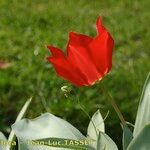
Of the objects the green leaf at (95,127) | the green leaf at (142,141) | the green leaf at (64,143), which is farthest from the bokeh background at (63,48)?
the green leaf at (142,141)

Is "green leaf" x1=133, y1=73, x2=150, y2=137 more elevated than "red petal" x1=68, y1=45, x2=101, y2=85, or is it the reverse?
"red petal" x1=68, y1=45, x2=101, y2=85

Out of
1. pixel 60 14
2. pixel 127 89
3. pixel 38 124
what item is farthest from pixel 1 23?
pixel 38 124

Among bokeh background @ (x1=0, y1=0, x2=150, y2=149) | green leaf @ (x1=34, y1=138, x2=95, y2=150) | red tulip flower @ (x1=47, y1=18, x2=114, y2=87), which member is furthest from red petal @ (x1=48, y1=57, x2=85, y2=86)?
bokeh background @ (x1=0, y1=0, x2=150, y2=149)

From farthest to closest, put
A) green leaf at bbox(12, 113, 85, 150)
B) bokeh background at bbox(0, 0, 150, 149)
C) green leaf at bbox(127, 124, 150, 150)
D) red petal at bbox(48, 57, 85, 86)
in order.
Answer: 1. bokeh background at bbox(0, 0, 150, 149)
2. green leaf at bbox(12, 113, 85, 150)
3. red petal at bbox(48, 57, 85, 86)
4. green leaf at bbox(127, 124, 150, 150)

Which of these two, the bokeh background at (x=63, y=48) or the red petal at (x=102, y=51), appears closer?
the red petal at (x=102, y=51)

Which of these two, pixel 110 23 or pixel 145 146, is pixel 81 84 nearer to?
pixel 145 146

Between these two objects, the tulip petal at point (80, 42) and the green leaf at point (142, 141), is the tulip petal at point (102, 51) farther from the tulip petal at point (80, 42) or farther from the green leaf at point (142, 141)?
the green leaf at point (142, 141)

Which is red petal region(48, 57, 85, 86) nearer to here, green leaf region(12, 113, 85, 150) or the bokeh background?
green leaf region(12, 113, 85, 150)

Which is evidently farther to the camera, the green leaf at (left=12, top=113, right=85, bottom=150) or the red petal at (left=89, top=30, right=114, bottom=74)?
the green leaf at (left=12, top=113, right=85, bottom=150)
